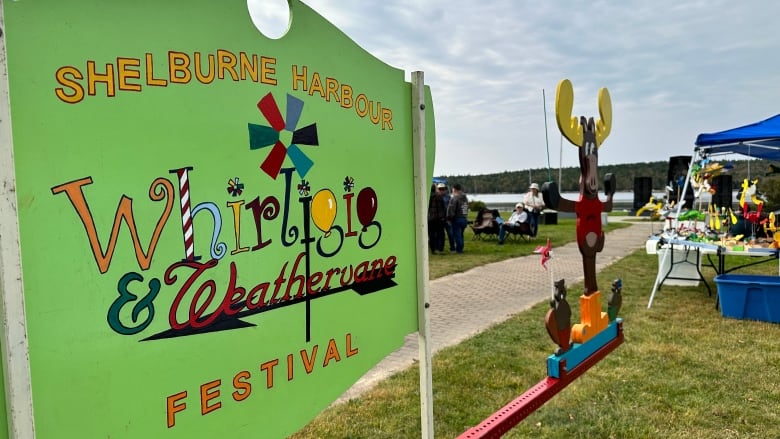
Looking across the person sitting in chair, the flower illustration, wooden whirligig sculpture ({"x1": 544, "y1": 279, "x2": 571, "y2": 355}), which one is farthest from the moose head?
the person sitting in chair

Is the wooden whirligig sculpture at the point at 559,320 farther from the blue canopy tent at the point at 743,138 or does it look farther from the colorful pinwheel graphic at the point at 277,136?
the blue canopy tent at the point at 743,138

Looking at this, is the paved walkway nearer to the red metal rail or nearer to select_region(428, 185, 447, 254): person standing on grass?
the red metal rail

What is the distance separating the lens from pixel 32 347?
114cm

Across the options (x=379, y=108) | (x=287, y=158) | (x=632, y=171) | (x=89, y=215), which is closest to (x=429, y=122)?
(x=379, y=108)

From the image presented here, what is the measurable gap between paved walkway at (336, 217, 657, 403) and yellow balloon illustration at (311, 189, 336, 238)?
1.99 metres

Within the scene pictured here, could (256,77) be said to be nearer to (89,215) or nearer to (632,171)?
(89,215)

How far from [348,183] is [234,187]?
0.50m

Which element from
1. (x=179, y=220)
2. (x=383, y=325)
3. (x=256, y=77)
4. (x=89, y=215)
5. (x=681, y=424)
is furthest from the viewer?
(x=681, y=424)

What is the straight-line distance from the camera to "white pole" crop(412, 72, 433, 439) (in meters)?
2.24

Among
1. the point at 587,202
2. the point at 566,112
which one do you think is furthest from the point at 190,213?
the point at 587,202

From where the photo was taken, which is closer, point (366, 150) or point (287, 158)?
point (287, 158)

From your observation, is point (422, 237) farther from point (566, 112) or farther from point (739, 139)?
point (739, 139)

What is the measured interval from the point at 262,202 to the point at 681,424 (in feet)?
10.2

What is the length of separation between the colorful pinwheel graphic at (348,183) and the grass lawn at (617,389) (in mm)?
1910
